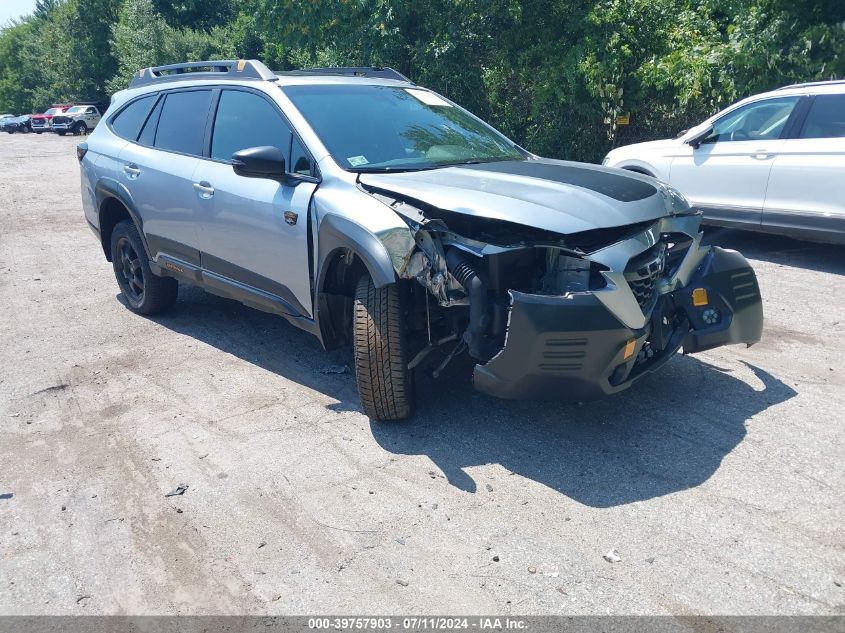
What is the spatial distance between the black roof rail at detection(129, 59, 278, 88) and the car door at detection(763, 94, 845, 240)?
17.3 ft

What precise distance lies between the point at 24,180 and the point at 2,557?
18.1 meters

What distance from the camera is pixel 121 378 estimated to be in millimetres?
5473

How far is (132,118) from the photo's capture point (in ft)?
21.8

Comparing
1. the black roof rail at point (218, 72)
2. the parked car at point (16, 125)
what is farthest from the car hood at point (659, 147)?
the parked car at point (16, 125)

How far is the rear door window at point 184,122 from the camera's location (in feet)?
18.7

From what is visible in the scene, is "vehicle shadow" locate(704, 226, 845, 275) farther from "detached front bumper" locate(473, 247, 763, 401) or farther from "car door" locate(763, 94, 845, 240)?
"detached front bumper" locate(473, 247, 763, 401)

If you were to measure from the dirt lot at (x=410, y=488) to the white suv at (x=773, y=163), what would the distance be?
2152 millimetres

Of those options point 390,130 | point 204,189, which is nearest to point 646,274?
point 390,130

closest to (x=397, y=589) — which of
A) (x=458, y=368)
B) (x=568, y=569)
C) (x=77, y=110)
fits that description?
(x=568, y=569)

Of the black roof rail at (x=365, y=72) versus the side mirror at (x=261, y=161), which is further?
the black roof rail at (x=365, y=72)

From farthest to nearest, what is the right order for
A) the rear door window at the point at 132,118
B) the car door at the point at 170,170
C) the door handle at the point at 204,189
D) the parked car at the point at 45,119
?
1. the parked car at the point at 45,119
2. the rear door window at the point at 132,118
3. the car door at the point at 170,170
4. the door handle at the point at 204,189

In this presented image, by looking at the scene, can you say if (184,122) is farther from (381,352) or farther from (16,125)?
(16,125)

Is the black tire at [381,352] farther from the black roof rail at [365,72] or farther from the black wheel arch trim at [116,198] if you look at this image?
the black wheel arch trim at [116,198]

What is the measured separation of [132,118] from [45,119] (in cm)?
4545
